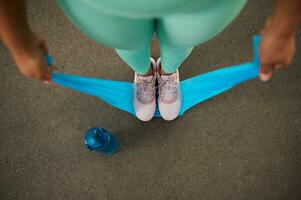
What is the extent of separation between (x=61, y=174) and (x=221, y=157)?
0.56 metres

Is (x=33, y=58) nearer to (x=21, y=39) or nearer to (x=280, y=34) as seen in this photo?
(x=21, y=39)

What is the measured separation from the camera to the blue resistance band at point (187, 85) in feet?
3.22

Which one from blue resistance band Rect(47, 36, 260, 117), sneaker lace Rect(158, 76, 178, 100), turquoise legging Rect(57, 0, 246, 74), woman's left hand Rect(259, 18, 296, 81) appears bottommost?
woman's left hand Rect(259, 18, 296, 81)

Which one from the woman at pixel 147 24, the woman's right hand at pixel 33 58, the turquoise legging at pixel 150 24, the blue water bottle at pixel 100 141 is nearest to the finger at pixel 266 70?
the woman at pixel 147 24

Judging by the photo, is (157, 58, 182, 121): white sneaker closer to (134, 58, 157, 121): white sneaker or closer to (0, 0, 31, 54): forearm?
(134, 58, 157, 121): white sneaker

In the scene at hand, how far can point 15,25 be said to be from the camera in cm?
66

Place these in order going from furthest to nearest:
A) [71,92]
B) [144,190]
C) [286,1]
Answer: [71,92], [144,190], [286,1]

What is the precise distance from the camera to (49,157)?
1.34 metres

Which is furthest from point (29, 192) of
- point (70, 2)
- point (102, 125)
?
point (70, 2)

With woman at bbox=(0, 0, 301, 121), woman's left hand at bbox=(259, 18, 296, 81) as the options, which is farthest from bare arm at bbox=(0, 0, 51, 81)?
woman's left hand at bbox=(259, 18, 296, 81)

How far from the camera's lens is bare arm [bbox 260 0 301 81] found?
2.05 feet

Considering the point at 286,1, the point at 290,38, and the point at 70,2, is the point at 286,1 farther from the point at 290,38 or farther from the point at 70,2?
the point at 70,2

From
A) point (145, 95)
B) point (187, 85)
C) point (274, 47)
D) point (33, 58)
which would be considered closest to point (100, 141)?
point (145, 95)

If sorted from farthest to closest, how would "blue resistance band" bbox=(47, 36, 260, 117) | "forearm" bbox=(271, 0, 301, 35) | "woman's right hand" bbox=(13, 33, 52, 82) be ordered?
"blue resistance band" bbox=(47, 36, 260, 117) < "woman's right hand" bbox=(13, 33, 52, 82) < "forearm" bbox=(271, 0, 301, 35)
